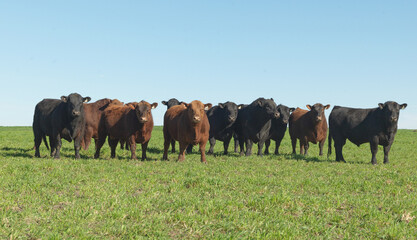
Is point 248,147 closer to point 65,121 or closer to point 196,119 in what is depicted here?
point 196,119

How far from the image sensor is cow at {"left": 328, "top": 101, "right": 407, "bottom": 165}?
1395 centimetres

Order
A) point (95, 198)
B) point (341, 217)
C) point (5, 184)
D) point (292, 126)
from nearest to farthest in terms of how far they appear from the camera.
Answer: point (341, 217) → point (95, 198) → point (5, 184) → point (292, 126)

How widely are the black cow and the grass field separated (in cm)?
649

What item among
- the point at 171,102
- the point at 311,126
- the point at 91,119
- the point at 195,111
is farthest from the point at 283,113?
the point at 91,119

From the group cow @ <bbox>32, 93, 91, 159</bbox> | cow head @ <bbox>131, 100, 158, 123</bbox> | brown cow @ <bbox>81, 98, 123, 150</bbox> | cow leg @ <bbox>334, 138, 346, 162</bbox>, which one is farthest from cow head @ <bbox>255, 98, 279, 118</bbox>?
cow @ <bbox>32, 93, 91, 159</bbox>

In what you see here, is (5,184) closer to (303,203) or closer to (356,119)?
(303,203)

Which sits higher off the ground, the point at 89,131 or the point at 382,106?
the point at 382,106

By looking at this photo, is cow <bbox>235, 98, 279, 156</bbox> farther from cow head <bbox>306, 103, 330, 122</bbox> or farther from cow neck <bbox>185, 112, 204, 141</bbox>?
cow neck <bbox>185, 112, 204, 141</bbox>

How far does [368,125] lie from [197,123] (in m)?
6.48

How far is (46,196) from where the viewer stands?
7027 millimetres

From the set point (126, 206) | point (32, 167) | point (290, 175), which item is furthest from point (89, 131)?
point (126, 206)

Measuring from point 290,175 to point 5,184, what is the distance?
6.69m

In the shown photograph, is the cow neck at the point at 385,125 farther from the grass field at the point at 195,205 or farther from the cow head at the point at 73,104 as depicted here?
the cow head at the point at 73,104

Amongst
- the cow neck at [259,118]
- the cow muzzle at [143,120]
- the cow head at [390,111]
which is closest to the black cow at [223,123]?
the cow neck at [259,118]
